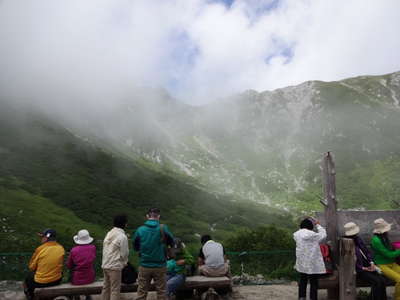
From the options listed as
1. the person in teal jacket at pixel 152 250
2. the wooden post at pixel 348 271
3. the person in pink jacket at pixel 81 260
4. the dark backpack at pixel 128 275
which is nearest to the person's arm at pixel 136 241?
the person in teal jacket at pixel 152 250

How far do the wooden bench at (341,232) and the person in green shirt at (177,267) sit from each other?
3.68 metres

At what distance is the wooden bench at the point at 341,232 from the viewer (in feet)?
29.6

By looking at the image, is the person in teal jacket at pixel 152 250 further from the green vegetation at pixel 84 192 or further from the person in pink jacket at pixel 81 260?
the green vegetation at pixel 84 192

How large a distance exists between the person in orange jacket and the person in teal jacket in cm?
254

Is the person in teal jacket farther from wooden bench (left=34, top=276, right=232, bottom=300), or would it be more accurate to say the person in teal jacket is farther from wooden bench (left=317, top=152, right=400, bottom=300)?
wooden bench (left=317, top=152, right=400, bottom=300)

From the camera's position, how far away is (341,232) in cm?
977

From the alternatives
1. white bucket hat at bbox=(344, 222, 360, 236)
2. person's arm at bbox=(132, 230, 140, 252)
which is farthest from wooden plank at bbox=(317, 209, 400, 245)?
person's arm at bbox=(132, 230, 140, 252)

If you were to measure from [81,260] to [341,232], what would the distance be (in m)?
7.21

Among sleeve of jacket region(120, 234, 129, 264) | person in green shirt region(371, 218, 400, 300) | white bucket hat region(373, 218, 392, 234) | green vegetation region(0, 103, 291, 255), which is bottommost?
sleeve of jacket region(120, 234, 129, 264)

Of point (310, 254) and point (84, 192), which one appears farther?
point (84, 192)

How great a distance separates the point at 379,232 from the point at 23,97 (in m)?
132

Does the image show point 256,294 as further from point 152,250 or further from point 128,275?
point 152,250

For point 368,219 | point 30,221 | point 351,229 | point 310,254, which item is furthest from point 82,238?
point 30,221

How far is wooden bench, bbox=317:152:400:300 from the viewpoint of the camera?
9.02 metres
